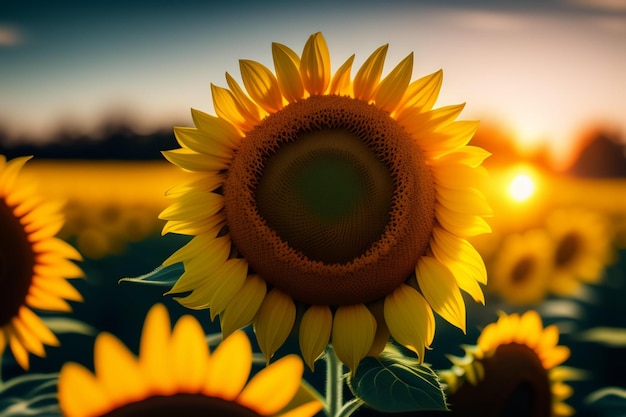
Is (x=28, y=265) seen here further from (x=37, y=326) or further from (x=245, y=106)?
(x=245, y=106)

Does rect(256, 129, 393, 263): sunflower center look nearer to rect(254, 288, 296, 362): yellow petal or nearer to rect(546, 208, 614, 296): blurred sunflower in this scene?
rect(254, 288, 296, 362): yellow petal

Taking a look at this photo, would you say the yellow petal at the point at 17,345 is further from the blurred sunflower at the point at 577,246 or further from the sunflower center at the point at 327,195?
the blurred sunflower at the point at 577,246

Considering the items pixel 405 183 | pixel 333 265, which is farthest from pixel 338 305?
pixel 405 183

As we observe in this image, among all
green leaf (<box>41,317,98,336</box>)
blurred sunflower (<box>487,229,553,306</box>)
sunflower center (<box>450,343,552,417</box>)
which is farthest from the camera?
blurred sunflower (<box>487,229,553,306</box>)

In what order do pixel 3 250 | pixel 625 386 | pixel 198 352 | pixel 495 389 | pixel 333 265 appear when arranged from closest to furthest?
pixel 198 352 < pixel 333 265 < pixel 495 389 < pixel 3 250 < pixel 625 386

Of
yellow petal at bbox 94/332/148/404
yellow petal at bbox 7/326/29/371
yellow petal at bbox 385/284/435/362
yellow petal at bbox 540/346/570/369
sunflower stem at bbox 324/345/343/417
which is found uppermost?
yellow petal at bbox 540/346/570/369

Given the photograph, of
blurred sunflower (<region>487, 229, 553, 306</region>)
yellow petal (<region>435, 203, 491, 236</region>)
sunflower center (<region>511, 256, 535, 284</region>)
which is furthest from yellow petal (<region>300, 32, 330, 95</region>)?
sunflower center (<region>511, 256, 535, 284</region>)

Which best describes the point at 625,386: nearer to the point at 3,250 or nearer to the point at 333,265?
the point at 333,265
